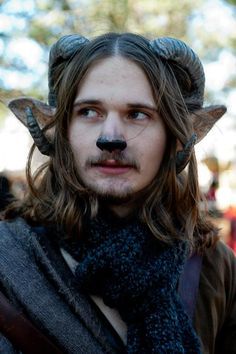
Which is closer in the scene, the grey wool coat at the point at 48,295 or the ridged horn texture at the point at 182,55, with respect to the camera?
the grey wool coat at the point at 48,295

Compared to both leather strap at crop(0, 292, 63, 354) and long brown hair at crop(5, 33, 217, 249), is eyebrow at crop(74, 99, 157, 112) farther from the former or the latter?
leather strap at crop(0, 292, 63, 354)

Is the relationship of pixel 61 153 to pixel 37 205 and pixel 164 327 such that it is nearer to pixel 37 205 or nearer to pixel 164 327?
pixel 37 205

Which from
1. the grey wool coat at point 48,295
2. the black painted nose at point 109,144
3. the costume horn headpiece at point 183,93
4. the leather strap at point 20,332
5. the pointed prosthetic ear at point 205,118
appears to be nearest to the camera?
the leather strap at point 20,332

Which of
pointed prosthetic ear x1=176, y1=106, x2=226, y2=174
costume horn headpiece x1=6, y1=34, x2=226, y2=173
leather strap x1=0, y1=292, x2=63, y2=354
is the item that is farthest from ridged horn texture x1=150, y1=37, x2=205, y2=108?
leather strap x1=0, y1=292, x2=63, y2=354

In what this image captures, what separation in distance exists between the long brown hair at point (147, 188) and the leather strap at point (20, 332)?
40cm

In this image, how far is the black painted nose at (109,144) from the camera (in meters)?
2.20

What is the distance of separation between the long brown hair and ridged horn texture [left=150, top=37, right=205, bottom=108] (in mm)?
27

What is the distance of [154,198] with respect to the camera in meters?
2.44

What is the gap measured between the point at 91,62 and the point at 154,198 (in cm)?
62

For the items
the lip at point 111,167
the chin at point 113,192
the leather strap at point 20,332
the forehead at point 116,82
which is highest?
the forehead at point 116,82

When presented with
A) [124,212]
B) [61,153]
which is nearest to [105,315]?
[124,212]

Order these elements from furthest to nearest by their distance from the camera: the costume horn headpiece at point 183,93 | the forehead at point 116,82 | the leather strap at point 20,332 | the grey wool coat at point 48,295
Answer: the costume horn headpiece at point 183,93 → the forehead at point 116,82 → the grey wool coat at point 48,295 → the leather strap at point 20,332

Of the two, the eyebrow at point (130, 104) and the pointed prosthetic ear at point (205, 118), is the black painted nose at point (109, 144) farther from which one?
the pointed prosthetic ear at point (205, 118)

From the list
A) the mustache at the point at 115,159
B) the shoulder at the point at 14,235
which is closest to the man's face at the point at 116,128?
the mustache at the point at 115,159
